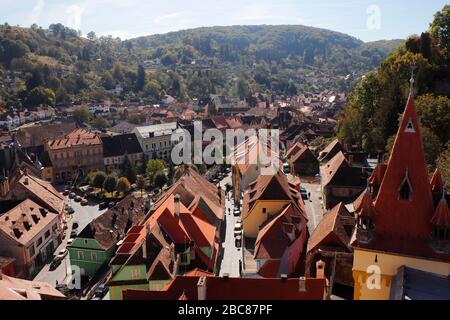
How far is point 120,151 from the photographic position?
8156 cm

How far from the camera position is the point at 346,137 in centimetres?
6294

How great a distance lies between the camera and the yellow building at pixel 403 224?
1859 centimetres

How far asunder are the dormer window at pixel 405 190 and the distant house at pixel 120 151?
63.6 metres

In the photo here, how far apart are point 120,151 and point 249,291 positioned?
62.8 meters

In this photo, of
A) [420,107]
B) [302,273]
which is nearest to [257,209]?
[302,273]

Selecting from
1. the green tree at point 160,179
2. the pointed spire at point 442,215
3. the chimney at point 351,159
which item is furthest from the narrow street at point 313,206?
the green tree at point 160,179

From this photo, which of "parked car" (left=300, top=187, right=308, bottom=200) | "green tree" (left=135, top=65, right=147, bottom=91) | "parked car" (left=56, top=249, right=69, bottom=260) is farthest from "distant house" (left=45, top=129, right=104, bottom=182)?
"green tree" (left=135, top=65, right=147, bottom=91)

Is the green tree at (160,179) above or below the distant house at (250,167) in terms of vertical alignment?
below

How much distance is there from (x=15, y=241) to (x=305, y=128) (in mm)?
63036

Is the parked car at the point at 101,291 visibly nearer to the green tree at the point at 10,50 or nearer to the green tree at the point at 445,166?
the green tree at the point at 445,166

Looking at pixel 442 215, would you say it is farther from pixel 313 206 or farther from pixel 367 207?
pixel 313 206

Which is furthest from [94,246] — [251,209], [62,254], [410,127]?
[410,127]
